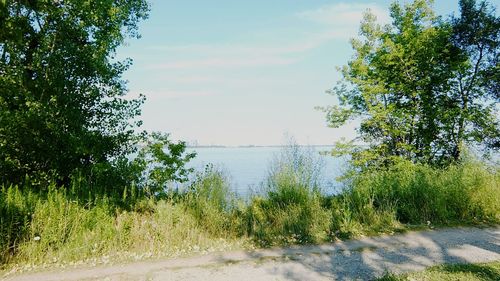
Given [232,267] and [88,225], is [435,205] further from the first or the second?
[88,225]

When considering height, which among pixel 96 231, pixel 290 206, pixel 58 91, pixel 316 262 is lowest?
pixel 316 262

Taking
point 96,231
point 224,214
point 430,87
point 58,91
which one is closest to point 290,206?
point 224,214

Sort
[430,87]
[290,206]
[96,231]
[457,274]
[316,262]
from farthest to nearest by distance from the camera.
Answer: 1. [430,87]
2. [290,206]
3. [96,231]
4. [316,262]
5. [457,274]

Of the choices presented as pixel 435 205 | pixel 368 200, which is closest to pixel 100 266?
pixel 368 200

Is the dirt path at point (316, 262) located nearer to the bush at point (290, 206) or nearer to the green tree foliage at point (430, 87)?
the bush at point (290, 206)

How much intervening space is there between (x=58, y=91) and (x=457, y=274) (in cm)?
848

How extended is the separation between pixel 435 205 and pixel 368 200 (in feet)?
4.78

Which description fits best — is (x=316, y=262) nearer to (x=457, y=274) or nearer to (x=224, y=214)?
(x=457, y=274)

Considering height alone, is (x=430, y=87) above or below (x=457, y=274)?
above

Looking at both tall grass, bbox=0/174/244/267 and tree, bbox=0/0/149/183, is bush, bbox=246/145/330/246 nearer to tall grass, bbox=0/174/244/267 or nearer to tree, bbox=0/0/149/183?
tall grass, bbox=0/174/244/267

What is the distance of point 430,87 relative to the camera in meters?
15.8

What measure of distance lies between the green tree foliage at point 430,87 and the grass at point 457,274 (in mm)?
11003

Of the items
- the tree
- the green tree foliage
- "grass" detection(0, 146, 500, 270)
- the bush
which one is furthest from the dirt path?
the green tree foliage

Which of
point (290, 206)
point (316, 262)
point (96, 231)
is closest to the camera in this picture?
point (316, 262)
